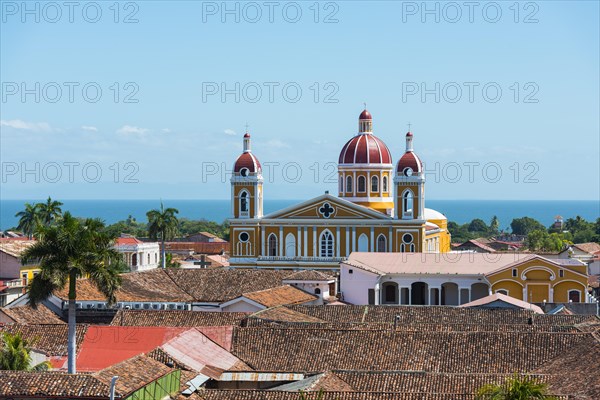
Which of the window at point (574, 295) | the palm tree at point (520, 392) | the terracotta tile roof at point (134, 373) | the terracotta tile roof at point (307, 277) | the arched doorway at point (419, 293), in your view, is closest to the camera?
the palm tree at point (520, 392)

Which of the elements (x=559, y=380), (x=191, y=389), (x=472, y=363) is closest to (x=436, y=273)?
(x=472, y=363)

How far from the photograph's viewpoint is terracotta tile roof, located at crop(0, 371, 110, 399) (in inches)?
1044

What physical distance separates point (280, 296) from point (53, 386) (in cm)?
3011

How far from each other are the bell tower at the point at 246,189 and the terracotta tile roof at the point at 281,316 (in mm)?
28906

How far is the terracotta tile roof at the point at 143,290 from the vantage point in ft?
181

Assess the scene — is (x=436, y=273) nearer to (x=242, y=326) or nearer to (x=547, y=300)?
(x=547, y=300)

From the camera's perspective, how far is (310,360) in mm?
38906

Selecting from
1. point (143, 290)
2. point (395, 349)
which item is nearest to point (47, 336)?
point (395, 349)

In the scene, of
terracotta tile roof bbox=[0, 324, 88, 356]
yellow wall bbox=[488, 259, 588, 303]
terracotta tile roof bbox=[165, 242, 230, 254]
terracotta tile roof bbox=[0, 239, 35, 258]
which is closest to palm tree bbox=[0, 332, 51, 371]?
terracotta tile roof bbox=[0, 324, 88, 356]

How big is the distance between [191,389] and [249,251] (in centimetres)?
4812

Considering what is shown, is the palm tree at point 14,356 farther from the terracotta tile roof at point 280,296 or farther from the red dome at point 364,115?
the red dome at point 364,115

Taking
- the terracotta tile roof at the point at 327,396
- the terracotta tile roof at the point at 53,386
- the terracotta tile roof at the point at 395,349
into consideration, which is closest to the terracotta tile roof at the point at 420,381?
the terracotta tile roof at the point at 327,396

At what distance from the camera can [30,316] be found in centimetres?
4797

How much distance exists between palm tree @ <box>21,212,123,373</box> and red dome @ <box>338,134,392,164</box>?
48.7 m
